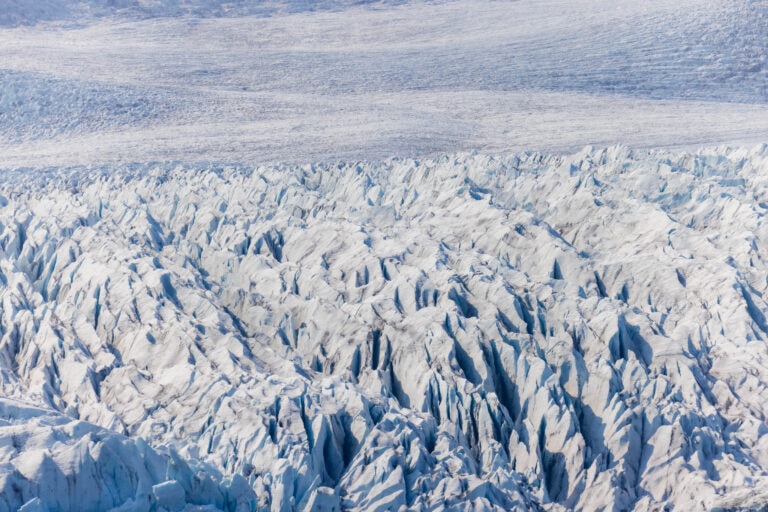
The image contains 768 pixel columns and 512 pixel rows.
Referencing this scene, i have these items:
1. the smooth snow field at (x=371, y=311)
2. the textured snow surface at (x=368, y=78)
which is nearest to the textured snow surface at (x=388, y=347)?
the smooth snow field at (x=371, y=311)

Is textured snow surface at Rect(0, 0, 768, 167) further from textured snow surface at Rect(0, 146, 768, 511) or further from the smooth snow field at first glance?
textured snow surface at Rect(0, 146, 768, 511)

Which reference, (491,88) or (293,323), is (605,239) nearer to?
(293,323)

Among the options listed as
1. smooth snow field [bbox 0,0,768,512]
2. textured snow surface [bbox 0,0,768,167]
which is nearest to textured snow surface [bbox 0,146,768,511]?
smooth snow field [bbox 0,0,768,512]

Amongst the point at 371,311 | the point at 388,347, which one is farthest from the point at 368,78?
the point at 388,347

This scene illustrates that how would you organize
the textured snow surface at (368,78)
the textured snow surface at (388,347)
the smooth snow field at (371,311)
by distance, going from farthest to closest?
the textured snow surface at (368,78), the smooth snow field at (371,311), the textured snow surface at (388,347)

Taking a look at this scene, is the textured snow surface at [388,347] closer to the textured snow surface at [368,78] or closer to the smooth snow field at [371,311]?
the smooth snow field at [371,311]

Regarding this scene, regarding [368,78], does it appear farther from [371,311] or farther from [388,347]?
[388,347]
